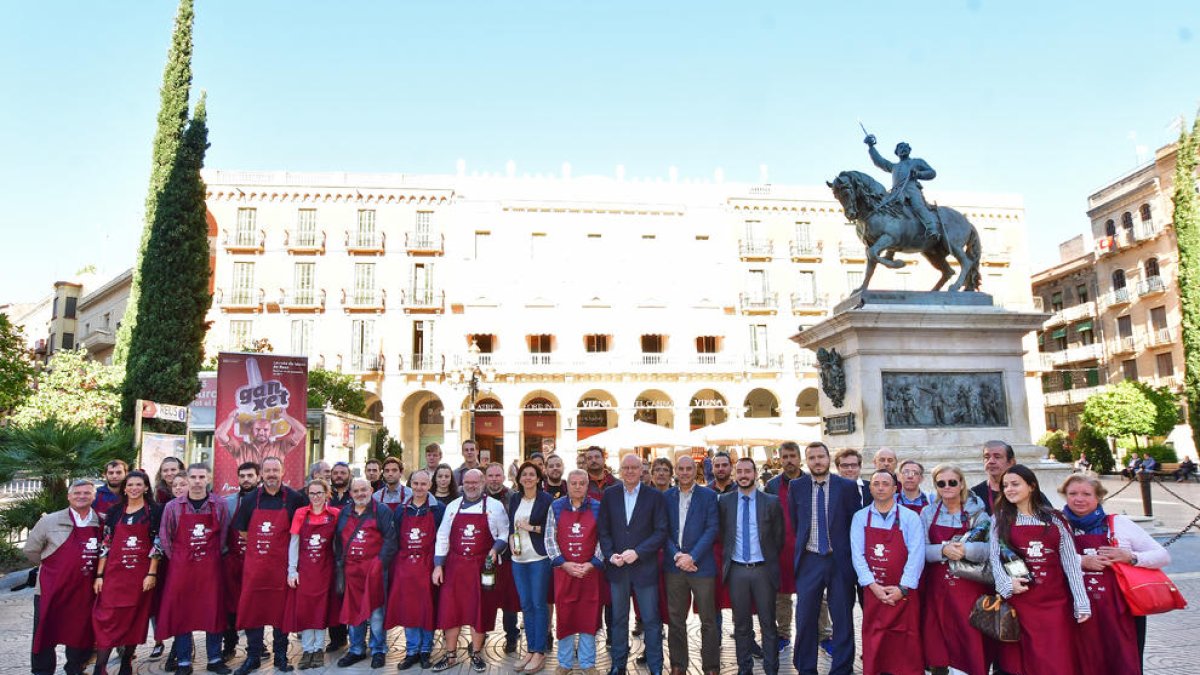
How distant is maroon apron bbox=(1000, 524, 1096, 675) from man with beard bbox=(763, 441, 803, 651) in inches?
70.4

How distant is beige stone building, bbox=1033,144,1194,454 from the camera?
113ft

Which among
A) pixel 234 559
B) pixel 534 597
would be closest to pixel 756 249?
pixel 534 597

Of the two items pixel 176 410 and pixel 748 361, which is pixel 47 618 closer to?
pixel 176 410

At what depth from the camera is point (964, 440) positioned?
352 inches

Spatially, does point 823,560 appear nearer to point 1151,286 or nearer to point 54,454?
point 54,454

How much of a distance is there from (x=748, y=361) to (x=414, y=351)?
615 inches

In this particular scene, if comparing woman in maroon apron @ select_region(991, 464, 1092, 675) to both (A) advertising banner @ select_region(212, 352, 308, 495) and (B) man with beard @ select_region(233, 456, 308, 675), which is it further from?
(A) advertising banner @ select_region(212, 352, 308, 495)

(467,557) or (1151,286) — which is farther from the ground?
(1151,286)

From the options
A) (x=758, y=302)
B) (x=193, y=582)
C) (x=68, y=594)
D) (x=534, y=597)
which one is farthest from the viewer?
(x=758, y=302)

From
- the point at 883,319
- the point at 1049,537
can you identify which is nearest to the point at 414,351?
the point at 883,319

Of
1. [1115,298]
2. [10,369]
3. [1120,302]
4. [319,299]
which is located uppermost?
[319,299]

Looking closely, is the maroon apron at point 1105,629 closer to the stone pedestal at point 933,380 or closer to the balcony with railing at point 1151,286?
the stone pedestal at point 933,380

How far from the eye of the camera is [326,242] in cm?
3509

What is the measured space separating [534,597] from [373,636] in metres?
1.41
